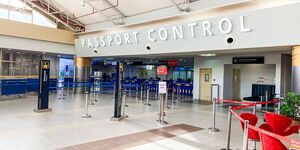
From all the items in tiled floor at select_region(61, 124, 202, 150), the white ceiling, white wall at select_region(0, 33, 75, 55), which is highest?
the white ceiling

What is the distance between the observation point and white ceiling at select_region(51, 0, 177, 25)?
968 cm

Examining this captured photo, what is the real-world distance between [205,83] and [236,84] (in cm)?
183

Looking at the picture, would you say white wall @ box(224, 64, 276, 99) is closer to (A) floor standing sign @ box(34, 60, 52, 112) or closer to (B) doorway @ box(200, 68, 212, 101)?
(B) doorway @ box(200, 68, 212, 101)

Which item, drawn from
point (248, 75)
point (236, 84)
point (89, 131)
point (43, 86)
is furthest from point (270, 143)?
point (236, 84)

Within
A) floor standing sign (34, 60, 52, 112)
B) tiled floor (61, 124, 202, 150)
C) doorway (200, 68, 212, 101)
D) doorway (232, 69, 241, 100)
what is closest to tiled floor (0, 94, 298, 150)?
tiled floor (61, 124, 202, 150)

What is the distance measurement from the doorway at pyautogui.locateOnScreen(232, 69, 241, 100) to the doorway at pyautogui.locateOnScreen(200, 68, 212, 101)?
54.6 inches

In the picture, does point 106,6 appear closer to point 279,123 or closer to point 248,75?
point 248,75

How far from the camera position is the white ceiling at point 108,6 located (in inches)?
381

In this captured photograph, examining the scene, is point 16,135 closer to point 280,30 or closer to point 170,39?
point 170,39

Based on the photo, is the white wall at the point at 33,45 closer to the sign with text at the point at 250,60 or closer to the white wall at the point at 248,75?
the white wall at the point at 248,75

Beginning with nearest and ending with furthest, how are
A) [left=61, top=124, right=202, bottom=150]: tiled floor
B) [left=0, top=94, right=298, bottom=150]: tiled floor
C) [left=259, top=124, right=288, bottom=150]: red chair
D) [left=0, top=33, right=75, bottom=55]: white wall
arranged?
[left=259, top=124, right=288, bottom=150]: red chair
[left=61, top=124, right=202, bottom=150]: tiled floor
[left=0, top=94, right=298, bottom=150]: tiled floor
[left=0, top=33, right=75, bottom=55]: white wall

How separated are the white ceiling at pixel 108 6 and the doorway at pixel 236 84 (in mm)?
6058

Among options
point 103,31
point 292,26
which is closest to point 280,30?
point 292,26

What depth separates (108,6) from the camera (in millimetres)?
10867
